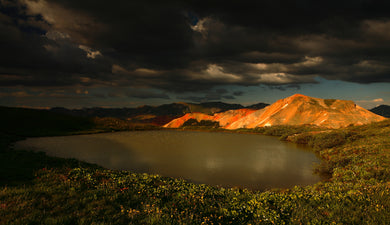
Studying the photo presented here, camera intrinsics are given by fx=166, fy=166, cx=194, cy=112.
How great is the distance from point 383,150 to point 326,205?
2973 centimetres

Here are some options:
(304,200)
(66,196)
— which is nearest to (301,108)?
(304,200)

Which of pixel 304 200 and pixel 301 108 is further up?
pixel 301 108

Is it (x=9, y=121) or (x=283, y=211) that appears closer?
(x=283, y=211)

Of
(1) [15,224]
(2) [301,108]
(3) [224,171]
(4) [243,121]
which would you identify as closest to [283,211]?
(1) [15,224]

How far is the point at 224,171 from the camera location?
3075 cm

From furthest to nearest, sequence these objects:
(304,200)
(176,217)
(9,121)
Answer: (9,121) < (304,200) < (176,217)

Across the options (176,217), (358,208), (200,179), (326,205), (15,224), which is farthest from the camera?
(200,179)

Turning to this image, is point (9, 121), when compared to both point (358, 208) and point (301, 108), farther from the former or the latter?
point (301, 108)

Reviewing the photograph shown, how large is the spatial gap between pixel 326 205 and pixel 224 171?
21.6m

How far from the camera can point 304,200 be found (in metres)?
11.4

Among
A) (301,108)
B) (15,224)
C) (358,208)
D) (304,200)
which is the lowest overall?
(304,200)

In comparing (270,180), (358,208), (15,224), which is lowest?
(270,180)

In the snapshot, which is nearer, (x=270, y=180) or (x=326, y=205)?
(x=326, y=205)

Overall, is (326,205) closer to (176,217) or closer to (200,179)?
(176,217)
